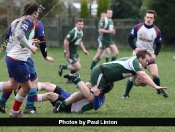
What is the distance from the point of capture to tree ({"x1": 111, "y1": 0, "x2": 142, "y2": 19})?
36.5 metres

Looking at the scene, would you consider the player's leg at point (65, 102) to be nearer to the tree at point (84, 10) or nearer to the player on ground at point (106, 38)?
the player on ground at point (106, 38)

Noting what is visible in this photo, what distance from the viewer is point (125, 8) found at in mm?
36969

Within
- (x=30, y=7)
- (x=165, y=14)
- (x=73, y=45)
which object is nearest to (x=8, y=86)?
(x=30, y=7)

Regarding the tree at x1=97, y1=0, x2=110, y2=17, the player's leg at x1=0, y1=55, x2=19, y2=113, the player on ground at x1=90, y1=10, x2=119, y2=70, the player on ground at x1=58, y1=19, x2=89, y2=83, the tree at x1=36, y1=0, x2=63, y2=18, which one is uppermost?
the tree at x1=36, y1=0, x2=63, y2=18

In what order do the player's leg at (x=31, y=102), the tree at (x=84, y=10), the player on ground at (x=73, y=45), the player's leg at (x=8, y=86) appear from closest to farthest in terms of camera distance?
the player's leg at (x=8, y=86) → the player's leg at (x=31, y=102) → the player on ground at (x=73, y=45) → the tree at (x=84, y=10)

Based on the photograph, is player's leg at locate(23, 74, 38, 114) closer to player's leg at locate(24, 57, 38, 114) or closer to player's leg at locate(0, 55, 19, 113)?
player's leg at locate(24, 57, 38, 114)

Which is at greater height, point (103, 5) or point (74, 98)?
point (74, 98)

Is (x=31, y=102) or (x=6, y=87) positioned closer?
(x=6, y=87)

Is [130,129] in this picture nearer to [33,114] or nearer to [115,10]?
[33,114]

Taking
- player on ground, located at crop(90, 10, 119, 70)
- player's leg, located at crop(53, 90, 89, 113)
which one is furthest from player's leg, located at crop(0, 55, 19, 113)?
player on ground, located at crop(90, 10, 119, 70)

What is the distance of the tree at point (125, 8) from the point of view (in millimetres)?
36469

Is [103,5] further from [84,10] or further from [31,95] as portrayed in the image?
[31,95]

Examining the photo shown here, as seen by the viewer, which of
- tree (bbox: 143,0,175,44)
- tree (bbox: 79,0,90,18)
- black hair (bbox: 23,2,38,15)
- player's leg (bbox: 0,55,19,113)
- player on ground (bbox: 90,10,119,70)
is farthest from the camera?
tree (bbox: 79,0,90,18)

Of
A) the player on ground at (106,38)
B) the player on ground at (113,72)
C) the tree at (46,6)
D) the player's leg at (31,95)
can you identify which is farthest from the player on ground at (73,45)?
the tree at (46,6)
